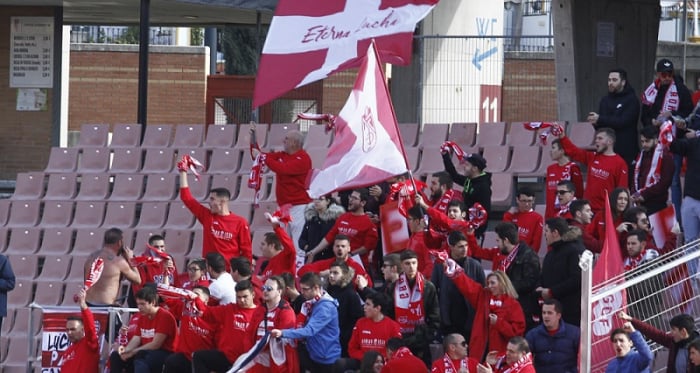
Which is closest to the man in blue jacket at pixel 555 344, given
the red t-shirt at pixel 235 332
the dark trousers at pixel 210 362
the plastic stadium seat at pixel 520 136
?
the red t-shirt at pixel 235 332

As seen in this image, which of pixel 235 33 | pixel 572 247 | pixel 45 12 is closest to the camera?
pixel 572 247

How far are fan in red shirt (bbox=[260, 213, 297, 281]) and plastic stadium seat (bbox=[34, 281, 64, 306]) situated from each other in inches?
164

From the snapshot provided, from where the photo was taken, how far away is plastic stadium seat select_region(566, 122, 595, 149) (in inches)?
603

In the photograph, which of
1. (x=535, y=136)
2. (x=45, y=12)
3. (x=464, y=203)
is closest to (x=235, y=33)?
(x=45, y=12)

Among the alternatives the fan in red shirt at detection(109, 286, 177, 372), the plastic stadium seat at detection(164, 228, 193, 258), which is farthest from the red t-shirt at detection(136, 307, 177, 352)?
the plastic stadium seat at detection(164, 228, 193, 258)

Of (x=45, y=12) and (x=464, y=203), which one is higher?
(x=45, y=12)

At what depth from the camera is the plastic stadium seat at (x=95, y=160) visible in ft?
62.2

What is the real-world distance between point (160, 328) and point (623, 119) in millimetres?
4749

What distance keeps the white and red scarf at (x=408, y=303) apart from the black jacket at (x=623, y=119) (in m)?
3.05

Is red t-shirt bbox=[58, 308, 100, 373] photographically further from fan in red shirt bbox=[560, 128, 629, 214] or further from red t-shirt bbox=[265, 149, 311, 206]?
fan in red shirt bbox=[560, 128, 629, 214]

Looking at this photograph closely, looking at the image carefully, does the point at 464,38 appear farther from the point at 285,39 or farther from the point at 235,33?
the point at 235,33

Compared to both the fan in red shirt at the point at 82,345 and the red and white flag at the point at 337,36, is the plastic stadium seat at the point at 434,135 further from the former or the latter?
the fan in red shirt at the point at 82,345

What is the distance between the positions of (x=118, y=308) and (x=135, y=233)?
11.7 feet

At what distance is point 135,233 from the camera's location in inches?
700
